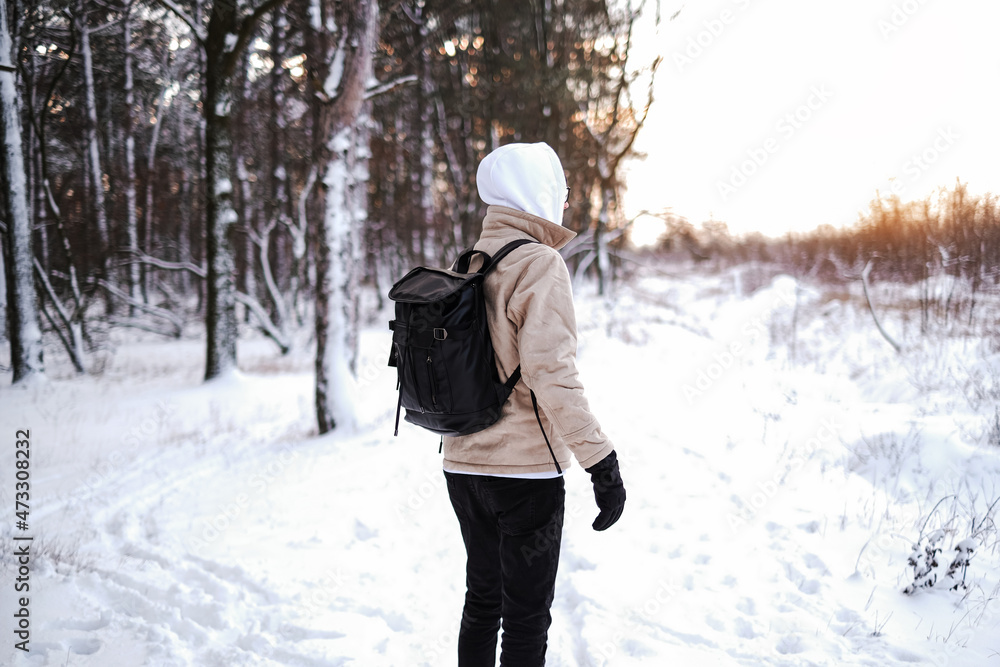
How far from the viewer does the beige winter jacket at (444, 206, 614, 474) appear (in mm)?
1445

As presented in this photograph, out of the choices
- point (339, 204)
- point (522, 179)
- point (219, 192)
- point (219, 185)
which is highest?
point (219, 185)

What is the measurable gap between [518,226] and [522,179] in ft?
0.49

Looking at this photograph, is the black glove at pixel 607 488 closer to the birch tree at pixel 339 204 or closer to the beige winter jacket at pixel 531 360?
the beige winter jacket at pixel 531 360

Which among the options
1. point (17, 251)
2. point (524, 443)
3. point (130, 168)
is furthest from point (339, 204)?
point (130, 168)

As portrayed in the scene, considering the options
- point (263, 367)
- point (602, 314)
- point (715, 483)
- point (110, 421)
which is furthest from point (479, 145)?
point (715, 483)

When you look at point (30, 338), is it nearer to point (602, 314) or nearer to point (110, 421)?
point (110, 421)

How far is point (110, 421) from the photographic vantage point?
5.75 metres

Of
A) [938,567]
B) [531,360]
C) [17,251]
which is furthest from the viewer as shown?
[17,251]

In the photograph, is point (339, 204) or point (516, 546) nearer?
point (516, 546)

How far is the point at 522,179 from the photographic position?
5.38 ft

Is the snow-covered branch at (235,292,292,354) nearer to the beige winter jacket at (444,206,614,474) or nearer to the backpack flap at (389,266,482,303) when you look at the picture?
the backpack flap at (389,266,482,303)

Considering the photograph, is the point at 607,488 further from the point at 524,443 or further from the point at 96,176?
the point at 96,176

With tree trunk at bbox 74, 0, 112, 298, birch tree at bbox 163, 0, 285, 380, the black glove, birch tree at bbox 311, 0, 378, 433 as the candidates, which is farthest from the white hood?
tree trunk at bbox 74, 0, 112, 298

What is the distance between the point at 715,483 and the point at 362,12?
5591 mm
